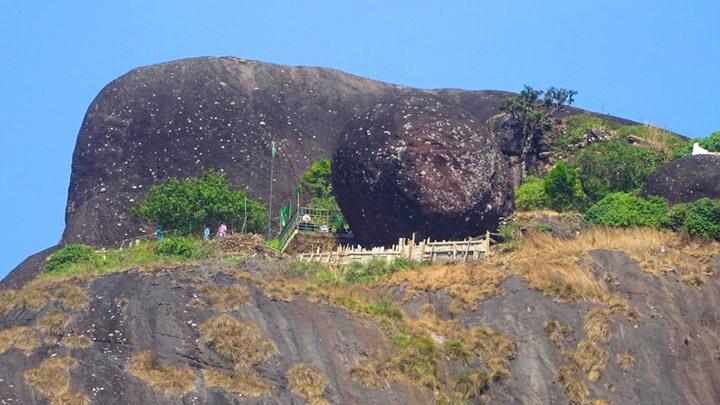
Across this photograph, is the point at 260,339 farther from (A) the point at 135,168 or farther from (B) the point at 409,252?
(A) the point at 135,168

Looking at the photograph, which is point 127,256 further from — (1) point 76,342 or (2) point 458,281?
(2) point 458,281

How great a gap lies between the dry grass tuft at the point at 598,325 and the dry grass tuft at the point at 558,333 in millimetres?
482

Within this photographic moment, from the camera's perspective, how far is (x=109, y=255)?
4938 centimetres

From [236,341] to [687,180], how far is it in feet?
67.9

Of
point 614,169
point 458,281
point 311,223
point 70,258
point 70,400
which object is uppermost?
point 614,169

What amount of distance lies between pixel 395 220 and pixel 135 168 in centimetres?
2009

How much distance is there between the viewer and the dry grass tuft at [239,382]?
3725 centimetres

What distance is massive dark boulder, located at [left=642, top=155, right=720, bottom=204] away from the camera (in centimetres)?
5238

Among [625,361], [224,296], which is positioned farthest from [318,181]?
[625,361]

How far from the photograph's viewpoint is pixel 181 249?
47.9 metres

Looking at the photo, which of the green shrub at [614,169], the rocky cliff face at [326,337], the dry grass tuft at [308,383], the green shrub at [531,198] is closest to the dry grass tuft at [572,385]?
the rocky cliff face at [326,337]

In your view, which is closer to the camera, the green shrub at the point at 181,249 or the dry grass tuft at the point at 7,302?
the dry grass tuft at the point at 7,302

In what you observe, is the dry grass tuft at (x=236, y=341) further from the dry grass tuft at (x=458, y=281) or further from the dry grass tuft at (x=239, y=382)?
the dry grass tuft at (x=458, y=281)

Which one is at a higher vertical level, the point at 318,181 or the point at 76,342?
the point at 318,181
